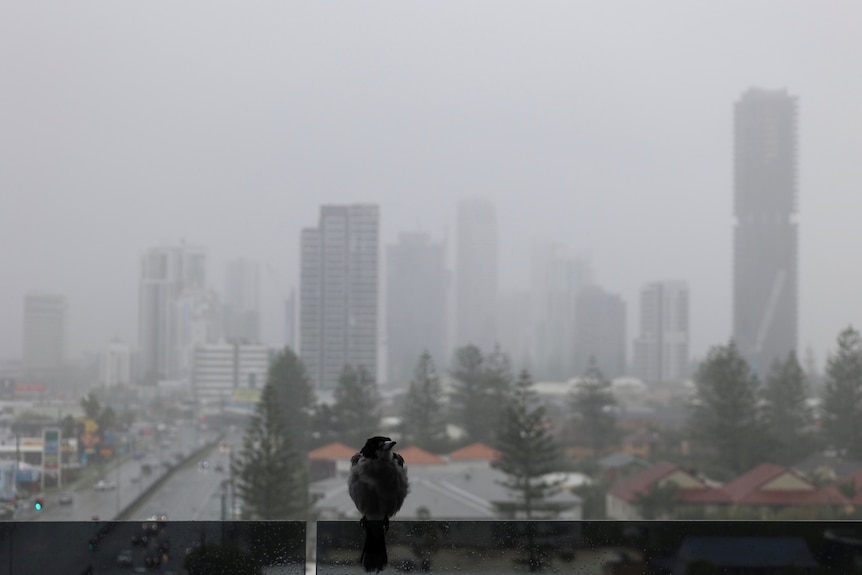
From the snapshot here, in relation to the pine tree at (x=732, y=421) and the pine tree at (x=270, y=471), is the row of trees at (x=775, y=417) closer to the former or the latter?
the pine tree at (x=732, y=421)

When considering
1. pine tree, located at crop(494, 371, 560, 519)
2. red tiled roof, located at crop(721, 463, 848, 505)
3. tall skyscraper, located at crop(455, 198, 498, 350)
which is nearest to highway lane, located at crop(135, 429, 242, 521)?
pine tree, located at crop(494, 371, 560, 519)

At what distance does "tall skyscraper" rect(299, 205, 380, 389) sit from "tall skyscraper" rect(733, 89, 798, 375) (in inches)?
390

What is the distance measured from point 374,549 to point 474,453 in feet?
65.5

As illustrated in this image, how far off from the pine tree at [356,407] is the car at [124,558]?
18.7m

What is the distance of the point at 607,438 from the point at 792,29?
40.2ft

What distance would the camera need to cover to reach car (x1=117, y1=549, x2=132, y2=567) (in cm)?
314

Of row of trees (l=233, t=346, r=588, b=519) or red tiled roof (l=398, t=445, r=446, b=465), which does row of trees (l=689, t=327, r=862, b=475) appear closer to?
row of trees (l=233, t=346, r=588, b=519)

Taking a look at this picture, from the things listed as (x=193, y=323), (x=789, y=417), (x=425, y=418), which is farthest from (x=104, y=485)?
(x=789, y=417)

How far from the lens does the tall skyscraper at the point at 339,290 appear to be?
1030 inches

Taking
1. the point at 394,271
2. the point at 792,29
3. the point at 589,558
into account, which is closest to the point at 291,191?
the point at 394,271

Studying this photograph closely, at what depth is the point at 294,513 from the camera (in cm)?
1958

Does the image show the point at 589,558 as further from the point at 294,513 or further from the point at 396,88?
the point at 396,88

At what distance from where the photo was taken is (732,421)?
2089cm


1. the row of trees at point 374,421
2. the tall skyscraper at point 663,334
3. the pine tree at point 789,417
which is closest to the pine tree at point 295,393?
the row of trees at point 374,421
